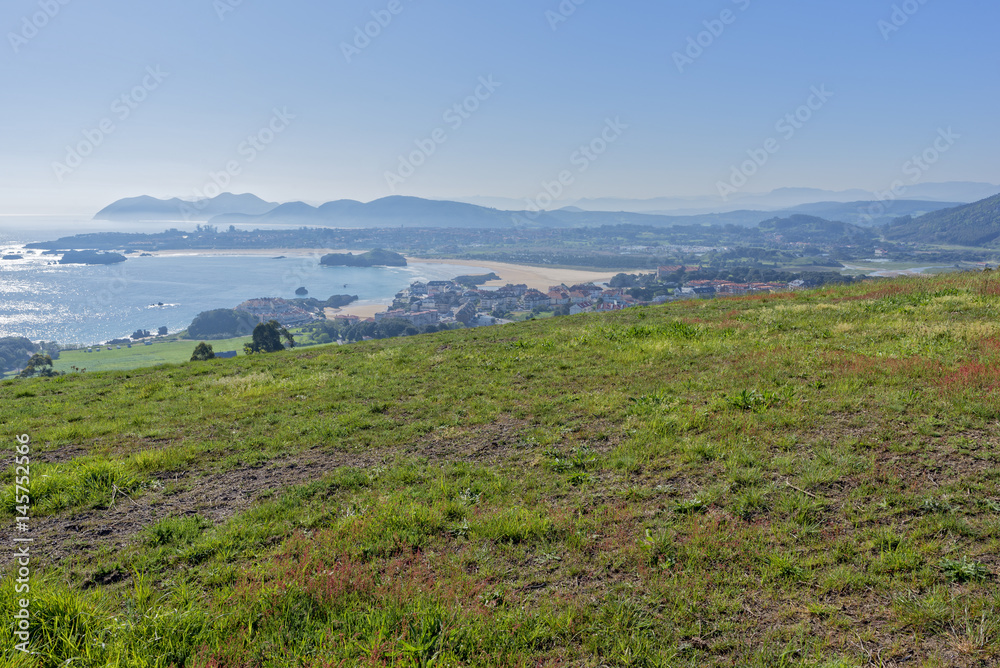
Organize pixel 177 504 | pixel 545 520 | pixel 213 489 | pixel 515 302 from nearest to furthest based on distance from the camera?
pixel 545 520, pixel 177 504, pixel 213 489, pixel 515 302

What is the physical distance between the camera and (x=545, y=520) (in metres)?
7.12

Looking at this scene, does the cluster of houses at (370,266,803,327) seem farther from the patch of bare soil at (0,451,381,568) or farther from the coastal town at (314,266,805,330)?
the patch of bare soil at (0,451,381,568)

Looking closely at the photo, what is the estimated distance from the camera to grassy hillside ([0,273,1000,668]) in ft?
Answer: 16.0

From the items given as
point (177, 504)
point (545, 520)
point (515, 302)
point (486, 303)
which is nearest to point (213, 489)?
point (177, 504)

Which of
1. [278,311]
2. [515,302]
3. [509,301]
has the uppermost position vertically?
[509,301]

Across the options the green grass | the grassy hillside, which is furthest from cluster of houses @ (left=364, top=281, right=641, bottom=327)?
the grassy hillside

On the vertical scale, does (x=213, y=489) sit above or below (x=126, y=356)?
above

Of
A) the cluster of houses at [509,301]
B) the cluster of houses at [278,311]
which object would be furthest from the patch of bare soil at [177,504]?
the cluster of houses at [278,311]

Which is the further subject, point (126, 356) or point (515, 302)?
point (515, 302)

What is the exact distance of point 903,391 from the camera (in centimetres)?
1098

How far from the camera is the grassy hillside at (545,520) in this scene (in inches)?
192

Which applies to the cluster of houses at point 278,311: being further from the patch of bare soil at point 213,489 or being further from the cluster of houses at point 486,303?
the patch of bare soil at point 213,489

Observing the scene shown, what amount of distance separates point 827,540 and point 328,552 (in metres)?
A: 7.33

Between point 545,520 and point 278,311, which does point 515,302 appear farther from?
point 545,520
